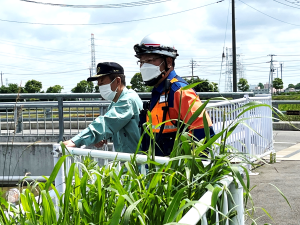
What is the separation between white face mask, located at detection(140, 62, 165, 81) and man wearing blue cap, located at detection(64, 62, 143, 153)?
17.2 inches

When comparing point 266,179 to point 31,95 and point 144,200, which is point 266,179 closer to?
point 31,95

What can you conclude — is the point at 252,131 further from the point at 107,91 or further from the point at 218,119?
the point at 107,91

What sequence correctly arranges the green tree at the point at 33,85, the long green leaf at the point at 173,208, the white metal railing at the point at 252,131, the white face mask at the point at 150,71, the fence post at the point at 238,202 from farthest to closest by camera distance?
the green tree at the point at 33,85, the white metal railing at the point at 252,131, the white face mask at the point at 150,71, the fence post at the point at 238,202, the long green leaf at the point at 173,208

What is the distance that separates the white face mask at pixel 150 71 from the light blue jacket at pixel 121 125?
437 mm

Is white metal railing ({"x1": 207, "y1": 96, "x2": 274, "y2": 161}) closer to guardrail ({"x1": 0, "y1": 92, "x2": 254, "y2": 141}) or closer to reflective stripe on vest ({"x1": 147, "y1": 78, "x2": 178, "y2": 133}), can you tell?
guardrail ({"x1": 0, "y1": 92, "x2": 254, "y2": 141})

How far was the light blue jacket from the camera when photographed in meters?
3.47

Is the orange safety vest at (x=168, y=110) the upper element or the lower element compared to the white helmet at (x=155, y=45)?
lower

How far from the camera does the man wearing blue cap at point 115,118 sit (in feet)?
11.3

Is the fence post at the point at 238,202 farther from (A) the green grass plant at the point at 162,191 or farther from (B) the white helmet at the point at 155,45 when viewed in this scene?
(B) the white helmet at the point at 155,45

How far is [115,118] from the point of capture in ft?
11.8

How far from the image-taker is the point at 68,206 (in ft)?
5.93

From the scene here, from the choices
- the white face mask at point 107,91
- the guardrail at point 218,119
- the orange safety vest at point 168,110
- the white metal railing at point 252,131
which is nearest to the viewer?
the orange safety vest at point 168,110

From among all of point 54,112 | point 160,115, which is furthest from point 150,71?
point 54,112

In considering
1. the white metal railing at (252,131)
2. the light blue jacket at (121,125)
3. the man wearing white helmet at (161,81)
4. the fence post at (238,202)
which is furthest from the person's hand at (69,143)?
the white metal railing at (252,131)
